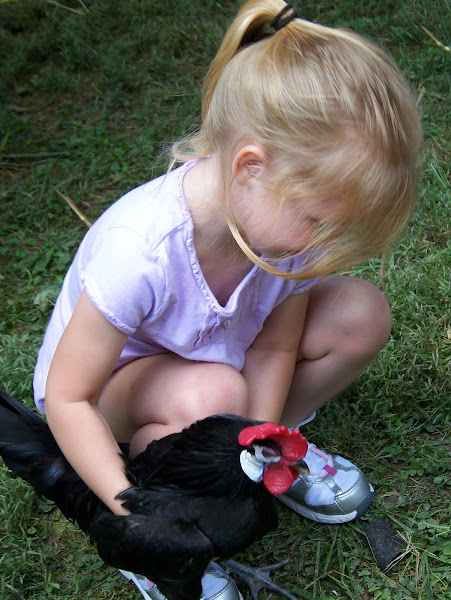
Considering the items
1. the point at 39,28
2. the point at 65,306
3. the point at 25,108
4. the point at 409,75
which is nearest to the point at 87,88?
the point at 25,108

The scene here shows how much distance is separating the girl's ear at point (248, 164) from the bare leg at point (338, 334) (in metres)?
0.68

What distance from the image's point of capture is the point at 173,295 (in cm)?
167

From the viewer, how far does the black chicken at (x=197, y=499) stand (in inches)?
60.2

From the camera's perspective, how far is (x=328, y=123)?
1.38 metres

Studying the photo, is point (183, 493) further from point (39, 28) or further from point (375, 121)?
point (39, 28)

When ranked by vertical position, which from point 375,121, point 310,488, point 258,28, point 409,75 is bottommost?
point 310,488

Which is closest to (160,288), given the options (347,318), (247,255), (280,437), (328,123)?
(247,255)

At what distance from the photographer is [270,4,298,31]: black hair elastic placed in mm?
1479

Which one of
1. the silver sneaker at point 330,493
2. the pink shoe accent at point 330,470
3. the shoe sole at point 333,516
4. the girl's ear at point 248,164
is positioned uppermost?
the girl's ear at point 248,164

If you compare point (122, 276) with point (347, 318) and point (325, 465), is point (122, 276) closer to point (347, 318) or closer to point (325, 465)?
point (347, 318)

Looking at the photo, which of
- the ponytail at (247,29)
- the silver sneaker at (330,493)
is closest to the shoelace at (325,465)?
the silver sneaker at (330,493)

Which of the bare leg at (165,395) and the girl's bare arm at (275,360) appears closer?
the bare leg at (165,395)

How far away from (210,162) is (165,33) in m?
2.75

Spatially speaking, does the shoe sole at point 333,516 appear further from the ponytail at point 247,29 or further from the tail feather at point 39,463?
the ponytail at point 247,29
